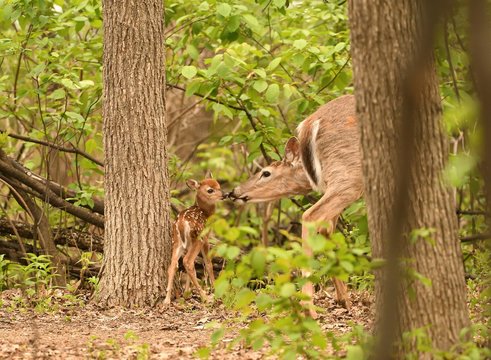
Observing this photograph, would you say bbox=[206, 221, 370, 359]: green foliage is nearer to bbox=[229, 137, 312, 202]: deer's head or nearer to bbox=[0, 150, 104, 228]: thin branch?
bbox=[229, 137, 312, 202]: deer's head

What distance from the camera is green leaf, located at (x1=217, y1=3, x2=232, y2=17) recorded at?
9680mm

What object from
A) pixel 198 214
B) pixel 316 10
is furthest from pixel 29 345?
pixel 316 10

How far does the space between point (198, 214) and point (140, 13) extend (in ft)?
7.50

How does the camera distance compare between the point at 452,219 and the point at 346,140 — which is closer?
the point at 452,219

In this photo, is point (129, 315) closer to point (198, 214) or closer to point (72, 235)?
point (198, 214)

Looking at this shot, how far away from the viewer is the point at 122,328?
7906mm

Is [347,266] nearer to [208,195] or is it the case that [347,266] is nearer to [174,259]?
[174,259]

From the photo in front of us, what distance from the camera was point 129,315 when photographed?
848cm

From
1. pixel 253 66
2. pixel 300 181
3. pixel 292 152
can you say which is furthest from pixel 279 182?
pixel 253 66

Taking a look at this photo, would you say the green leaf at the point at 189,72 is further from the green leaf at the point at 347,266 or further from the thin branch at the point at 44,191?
the green leaf at the point at 347,266

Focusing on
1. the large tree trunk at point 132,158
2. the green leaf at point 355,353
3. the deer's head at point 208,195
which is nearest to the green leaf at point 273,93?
the deer's head at point 208,195

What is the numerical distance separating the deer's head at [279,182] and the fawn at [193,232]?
380 millimetres

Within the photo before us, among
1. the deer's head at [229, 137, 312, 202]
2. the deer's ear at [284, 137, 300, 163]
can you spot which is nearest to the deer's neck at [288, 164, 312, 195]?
the deer's head at [229, 137, 312, 202]

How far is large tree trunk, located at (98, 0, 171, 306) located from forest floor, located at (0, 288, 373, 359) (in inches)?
14.8
